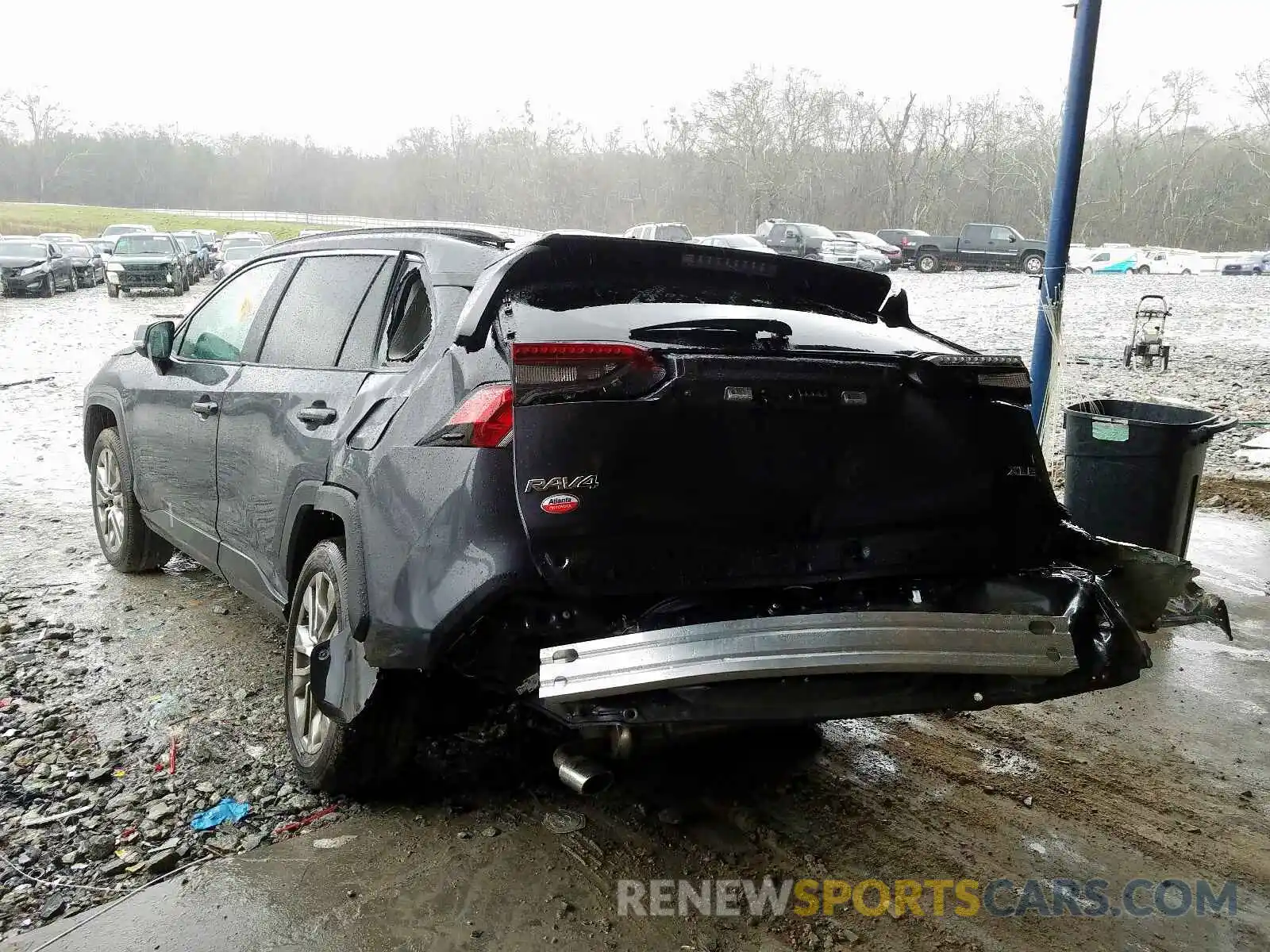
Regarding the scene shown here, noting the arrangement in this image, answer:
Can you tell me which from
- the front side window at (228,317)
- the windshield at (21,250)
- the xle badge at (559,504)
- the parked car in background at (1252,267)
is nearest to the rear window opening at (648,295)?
the xle badge at (559,504)

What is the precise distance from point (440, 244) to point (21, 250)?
31783 millimetres

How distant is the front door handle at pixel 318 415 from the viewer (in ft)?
11.4

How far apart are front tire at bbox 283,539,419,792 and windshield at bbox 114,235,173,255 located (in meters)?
28.8

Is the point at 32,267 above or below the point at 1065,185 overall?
below

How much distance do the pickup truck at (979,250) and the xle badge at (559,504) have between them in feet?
115

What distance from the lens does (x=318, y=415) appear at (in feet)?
11.7

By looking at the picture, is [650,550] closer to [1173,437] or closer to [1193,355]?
[1173,437]

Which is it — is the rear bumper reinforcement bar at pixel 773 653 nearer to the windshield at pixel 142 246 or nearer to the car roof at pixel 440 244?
the car roof at pixel 440 244

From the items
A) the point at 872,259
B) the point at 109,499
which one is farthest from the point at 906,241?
the point at 109,499

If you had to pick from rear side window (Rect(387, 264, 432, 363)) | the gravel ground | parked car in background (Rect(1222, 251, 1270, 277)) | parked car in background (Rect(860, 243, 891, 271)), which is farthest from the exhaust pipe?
parked car in background (Rect(1222, 251, 1270, 277))

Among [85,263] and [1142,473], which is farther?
[85,263]

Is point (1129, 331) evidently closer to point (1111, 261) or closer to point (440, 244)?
point (440, 244)

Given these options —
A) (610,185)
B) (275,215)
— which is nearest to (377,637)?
(610,185)

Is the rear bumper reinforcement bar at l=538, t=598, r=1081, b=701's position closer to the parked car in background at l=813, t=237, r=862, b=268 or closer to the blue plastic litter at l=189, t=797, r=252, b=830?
the blue plastic litter at l=189, t=797, r=252, b=830
